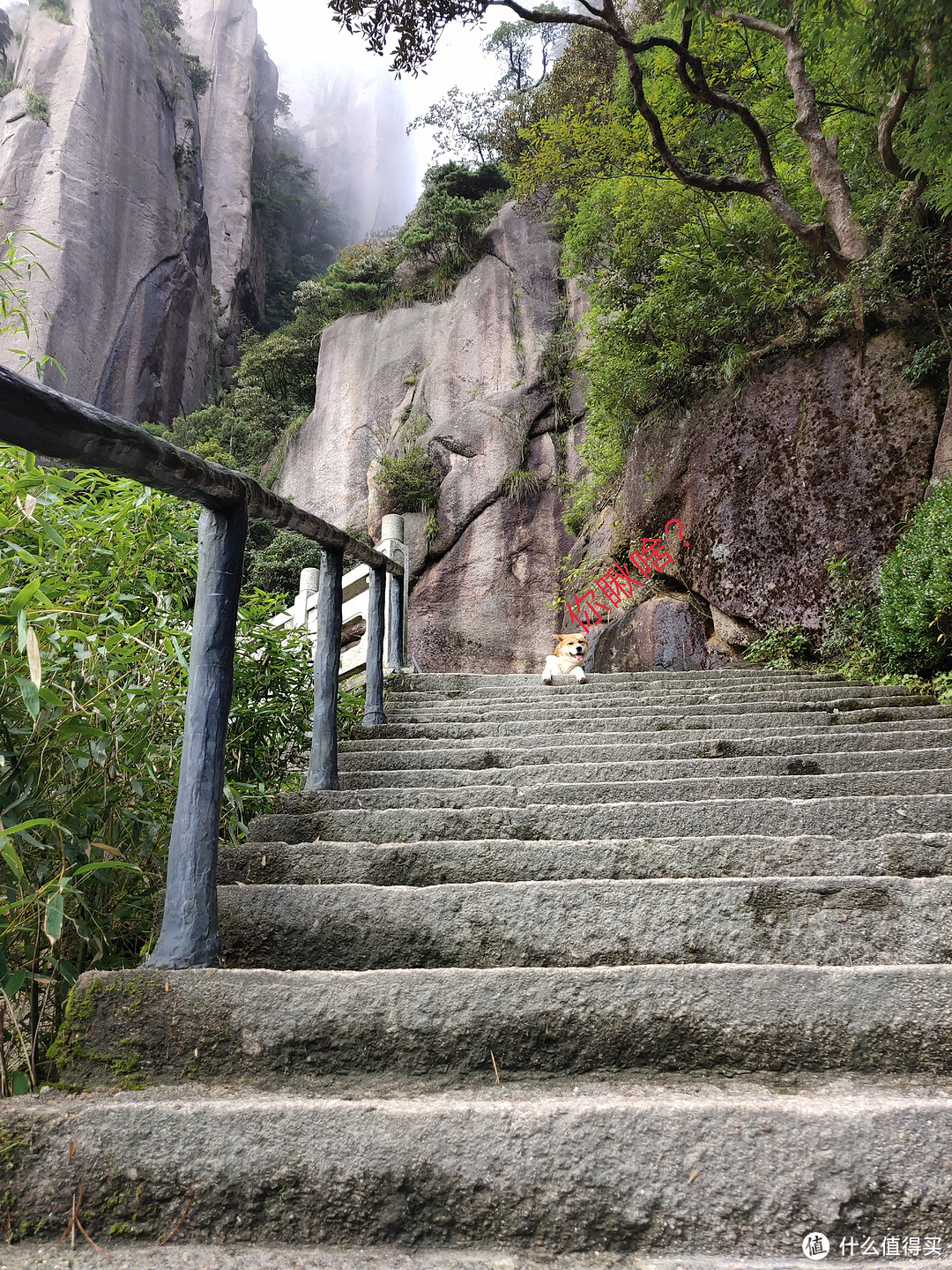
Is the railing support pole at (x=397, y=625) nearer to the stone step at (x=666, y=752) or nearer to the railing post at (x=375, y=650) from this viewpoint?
the railing post at (x=375, y=650)

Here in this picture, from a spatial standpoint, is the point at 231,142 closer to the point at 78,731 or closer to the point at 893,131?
the point at 893,131

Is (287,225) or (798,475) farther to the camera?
(287,225)

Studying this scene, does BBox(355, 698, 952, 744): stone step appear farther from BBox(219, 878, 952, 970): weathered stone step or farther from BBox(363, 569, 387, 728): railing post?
BBox(219, 878, 952, 970): weathered stone step

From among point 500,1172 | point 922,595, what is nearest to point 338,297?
point 922,595

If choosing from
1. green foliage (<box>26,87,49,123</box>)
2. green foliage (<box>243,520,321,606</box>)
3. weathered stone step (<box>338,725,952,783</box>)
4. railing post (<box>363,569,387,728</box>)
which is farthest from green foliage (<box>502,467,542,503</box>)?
green foliage (<box>26,87,49,123</box>)

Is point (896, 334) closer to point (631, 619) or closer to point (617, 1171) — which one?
point (631, 619)

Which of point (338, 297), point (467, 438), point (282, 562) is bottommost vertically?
point (282, 562)

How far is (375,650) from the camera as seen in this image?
11.4 feet

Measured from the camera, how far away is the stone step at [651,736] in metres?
A: 3.09

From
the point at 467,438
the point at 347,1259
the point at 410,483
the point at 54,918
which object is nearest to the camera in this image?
the point at 347,1259

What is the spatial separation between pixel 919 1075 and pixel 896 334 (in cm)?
639

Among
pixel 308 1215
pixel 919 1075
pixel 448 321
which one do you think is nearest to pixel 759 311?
pixel 919 1075

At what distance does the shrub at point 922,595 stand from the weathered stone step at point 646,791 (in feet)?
6.63

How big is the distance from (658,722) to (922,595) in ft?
6.43
